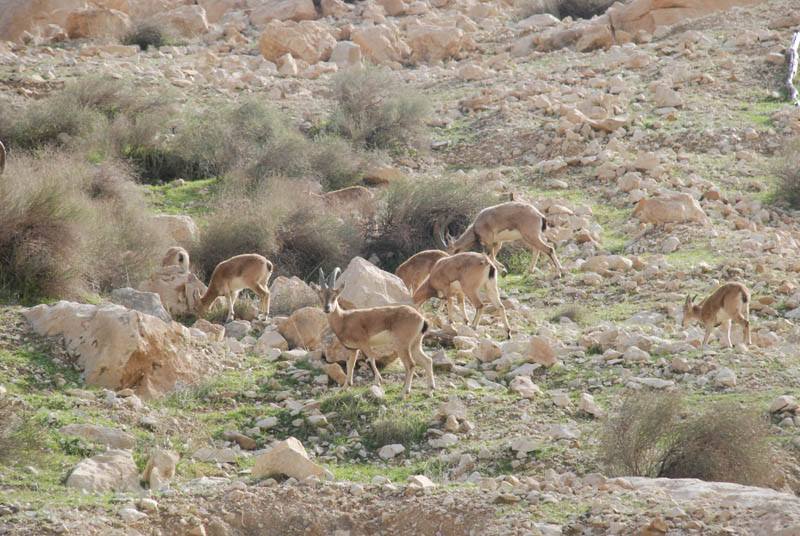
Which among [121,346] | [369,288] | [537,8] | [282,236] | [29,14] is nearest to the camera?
[121,346]

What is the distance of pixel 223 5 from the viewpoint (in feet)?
115

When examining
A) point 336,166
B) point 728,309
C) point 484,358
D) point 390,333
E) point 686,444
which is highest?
point 686,444

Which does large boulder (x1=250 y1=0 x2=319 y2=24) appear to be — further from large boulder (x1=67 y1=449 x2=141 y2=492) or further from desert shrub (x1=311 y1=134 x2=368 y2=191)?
large boulder (x1=67 y1=449 x2=141 y2=492)

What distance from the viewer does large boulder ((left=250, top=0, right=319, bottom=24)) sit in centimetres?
3294

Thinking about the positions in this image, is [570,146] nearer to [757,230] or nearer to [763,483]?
[757,230]

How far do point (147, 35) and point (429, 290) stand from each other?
67.7 ft

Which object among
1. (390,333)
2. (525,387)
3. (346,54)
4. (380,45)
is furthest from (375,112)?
(525,387)

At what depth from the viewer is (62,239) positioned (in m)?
12.2

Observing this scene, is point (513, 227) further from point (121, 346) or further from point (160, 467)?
point (160, 467)

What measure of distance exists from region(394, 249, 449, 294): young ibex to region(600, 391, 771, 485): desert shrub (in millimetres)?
5444

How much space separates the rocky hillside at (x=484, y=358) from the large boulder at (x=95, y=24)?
170 inches

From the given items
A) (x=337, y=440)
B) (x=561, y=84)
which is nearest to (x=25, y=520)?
(x=337, y=440)

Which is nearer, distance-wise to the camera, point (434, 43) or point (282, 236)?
point (282, 236)

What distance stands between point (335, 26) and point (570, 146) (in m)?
14.8
